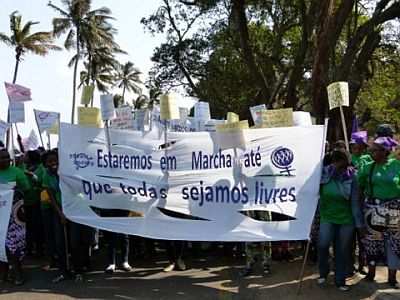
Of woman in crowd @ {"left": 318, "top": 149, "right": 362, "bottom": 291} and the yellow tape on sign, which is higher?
the yellow tape on sign

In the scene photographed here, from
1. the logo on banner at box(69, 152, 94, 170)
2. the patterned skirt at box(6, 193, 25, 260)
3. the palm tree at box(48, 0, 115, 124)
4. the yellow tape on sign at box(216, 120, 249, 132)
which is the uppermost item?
the palm tree at box(48, 0, 115, 124)

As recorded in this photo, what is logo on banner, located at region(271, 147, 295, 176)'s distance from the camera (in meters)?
7.55

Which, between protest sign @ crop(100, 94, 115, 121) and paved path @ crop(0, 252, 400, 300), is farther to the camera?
protest sign @ crop(100, 94, 115, 121)

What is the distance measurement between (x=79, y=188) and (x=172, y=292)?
1746 millimetres

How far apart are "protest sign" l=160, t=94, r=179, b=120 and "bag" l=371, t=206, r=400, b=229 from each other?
2.73 m

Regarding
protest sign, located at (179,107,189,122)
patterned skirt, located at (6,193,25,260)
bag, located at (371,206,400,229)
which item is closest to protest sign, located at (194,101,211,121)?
Answer: protest sign, located at (179,107,189,122)

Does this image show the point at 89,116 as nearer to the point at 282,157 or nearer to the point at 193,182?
the point at 193,182

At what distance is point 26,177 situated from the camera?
8.18m

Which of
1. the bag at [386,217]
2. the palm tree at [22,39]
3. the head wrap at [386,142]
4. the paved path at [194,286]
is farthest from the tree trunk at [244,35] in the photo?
the palm tree at [22,39]

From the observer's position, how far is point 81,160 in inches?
313

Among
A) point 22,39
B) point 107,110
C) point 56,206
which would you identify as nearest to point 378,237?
point 107,110

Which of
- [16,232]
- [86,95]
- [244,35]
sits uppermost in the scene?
[244,35]

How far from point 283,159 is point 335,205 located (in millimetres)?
859

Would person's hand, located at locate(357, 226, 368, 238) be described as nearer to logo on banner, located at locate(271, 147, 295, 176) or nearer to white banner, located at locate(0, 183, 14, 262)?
logo on banner, located at locate(271, 147, 295, 176)
